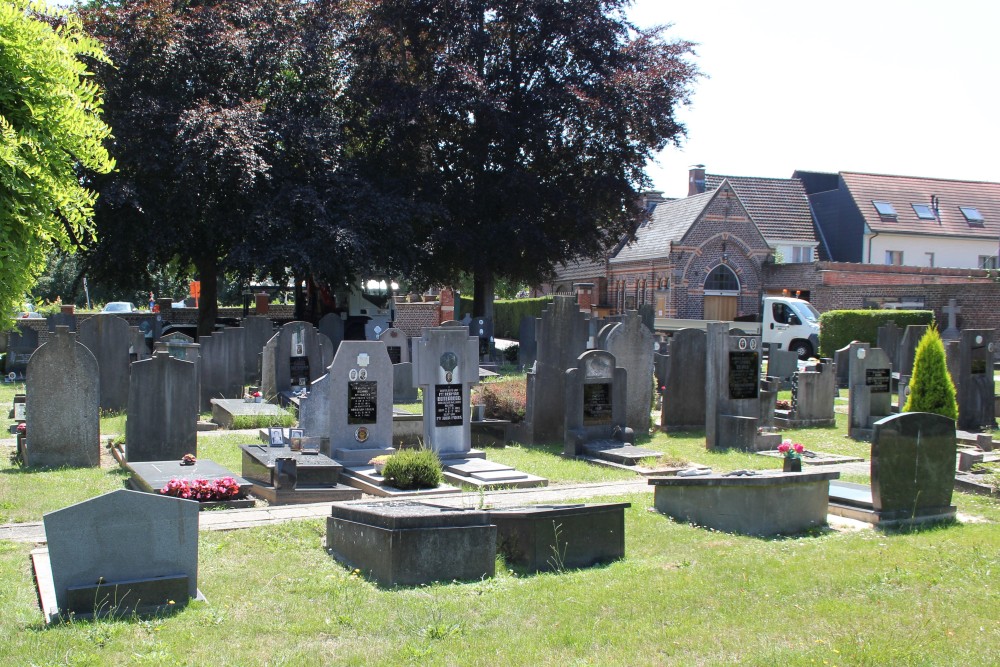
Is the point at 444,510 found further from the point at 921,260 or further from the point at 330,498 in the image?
the point at 921,260

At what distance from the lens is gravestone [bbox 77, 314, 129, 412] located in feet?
58.5

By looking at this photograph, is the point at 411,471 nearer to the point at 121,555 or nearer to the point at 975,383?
the point at 121,555

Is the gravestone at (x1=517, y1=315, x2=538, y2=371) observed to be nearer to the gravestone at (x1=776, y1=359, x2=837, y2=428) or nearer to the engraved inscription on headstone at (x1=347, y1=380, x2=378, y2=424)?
the gravestone at (x1=776, y1=359, x2=837, y2=428)

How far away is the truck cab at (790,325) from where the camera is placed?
98.5 feet

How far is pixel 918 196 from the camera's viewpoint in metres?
48.8

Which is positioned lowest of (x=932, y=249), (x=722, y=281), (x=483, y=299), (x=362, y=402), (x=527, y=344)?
(x=362, y=402)

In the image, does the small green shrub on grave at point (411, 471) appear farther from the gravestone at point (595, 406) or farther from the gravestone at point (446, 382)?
the gravestone at point (595, 406)

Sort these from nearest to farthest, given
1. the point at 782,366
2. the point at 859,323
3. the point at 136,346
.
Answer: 1. the point at 136,346
2. the point at 782,366
3. the point at 859,323

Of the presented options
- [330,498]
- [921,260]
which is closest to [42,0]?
[330,498]

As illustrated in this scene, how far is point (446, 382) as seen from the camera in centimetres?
1282

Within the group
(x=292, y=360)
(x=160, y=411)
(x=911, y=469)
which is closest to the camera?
(x=911, y=469)

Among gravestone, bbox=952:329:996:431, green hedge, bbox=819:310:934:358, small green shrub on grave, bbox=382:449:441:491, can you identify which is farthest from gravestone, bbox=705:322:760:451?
green hedge, bbox=819:310:934:358

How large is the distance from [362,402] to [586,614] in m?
7.08

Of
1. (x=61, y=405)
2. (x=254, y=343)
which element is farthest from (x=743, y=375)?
(x=254, y=343)
